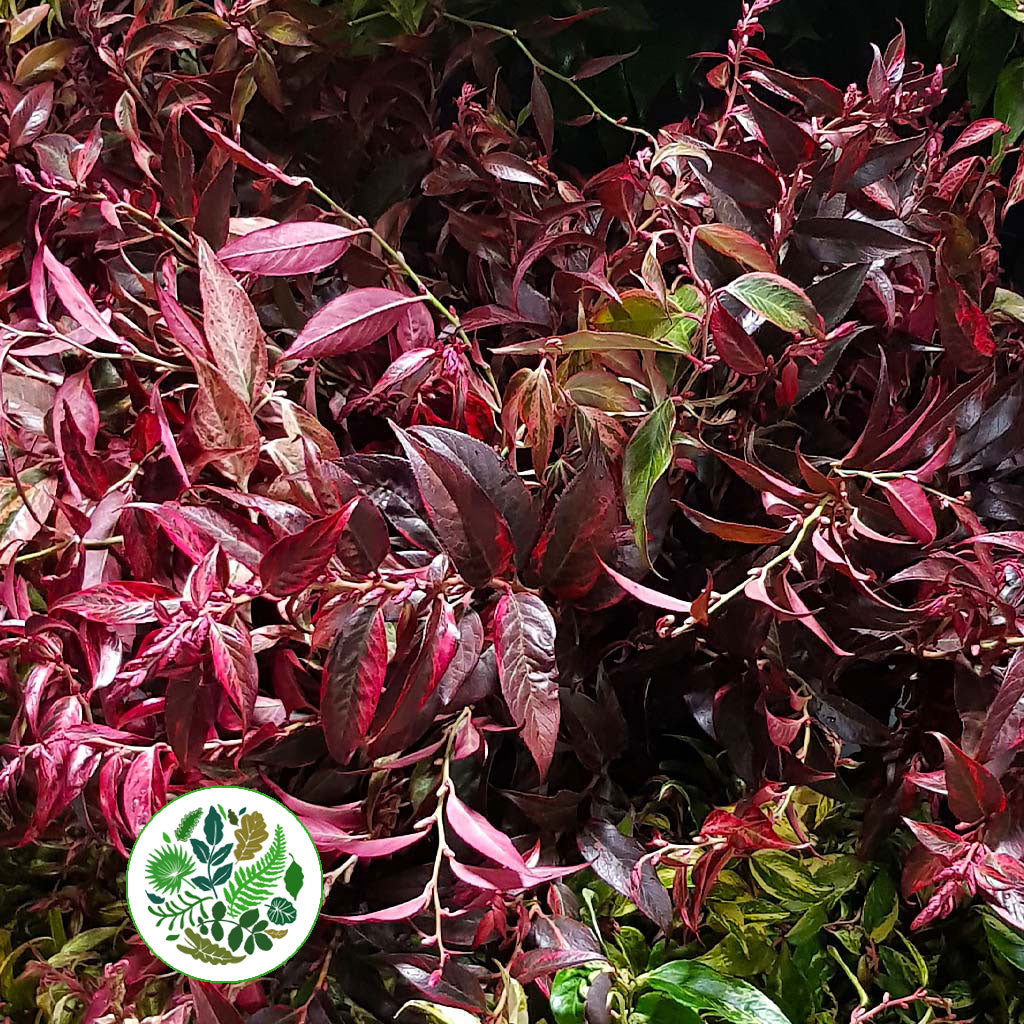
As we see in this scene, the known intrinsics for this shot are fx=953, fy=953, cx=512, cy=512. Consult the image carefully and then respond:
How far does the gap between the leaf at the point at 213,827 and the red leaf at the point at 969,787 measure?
305mm

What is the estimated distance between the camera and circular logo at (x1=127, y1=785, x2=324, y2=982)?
390mm

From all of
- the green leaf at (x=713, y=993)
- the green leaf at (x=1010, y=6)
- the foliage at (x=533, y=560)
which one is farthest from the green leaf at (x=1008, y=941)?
the green leaf at (x=1010, y=6)

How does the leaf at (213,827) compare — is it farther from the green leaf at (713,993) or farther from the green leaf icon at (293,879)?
the green leaf at (713,993)

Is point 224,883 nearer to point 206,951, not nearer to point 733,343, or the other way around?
point 206,951

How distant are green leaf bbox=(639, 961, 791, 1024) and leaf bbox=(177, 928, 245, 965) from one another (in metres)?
0.24

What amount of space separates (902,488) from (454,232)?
36 centimetres

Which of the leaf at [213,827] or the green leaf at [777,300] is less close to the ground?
the green leaf at [777,300]

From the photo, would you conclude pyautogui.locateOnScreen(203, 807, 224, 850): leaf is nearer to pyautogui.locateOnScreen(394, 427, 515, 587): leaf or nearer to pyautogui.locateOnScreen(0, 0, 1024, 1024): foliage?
pyautogui.locateOnScreen(0, 0, 1024, 1024): foliage

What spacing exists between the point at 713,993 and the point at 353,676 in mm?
287

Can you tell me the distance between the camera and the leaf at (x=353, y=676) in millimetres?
370

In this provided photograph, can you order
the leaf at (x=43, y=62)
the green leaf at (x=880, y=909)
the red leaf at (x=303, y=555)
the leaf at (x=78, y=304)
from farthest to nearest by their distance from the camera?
the leaf at (x=43, y=62), the green leaf at (x=880, y=909), the leaf at (x=78, y=304), the red leaf at (x=303, y=555)

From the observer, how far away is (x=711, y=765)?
624 millimetres

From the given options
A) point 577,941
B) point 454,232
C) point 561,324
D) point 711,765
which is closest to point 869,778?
point 711,765

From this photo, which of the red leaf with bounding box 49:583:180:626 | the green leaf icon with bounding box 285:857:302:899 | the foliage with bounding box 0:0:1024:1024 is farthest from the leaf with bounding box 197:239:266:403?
the green leaf icon with bounding box 285:857:302:899
